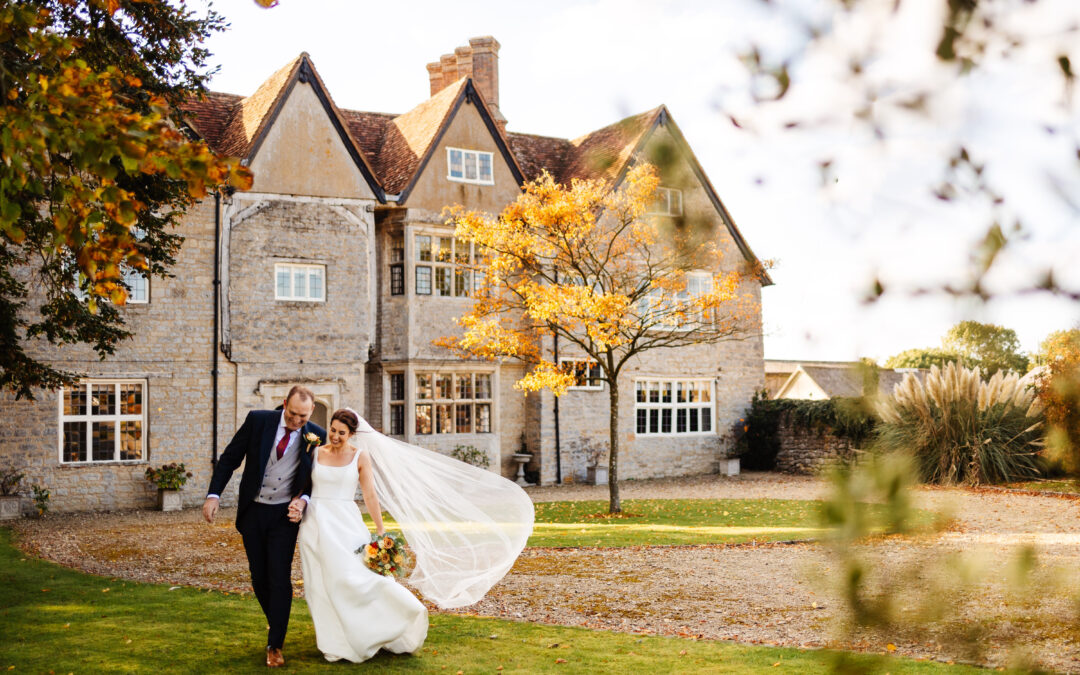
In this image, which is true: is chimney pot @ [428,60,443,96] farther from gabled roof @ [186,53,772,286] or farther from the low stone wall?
the low stone wall

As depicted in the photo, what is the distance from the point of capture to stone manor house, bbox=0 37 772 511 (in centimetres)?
1853

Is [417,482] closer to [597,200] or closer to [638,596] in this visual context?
[638,596]

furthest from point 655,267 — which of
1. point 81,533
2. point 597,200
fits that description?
point 81,533

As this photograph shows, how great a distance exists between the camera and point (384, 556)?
22.6ft

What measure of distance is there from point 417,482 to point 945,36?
700 centimetres

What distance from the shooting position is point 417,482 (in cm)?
822

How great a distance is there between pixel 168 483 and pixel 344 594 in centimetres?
1317

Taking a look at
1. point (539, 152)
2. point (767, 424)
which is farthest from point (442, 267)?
point (767, 424)

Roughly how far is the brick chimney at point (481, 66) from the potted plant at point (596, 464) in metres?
8.91

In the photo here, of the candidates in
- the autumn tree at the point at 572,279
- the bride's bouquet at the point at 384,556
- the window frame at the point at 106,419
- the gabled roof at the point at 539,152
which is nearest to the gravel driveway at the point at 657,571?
the window frame at the point at 106,419

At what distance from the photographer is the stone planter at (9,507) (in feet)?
55.2

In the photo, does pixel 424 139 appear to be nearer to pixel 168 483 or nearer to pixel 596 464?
pixel 596 464

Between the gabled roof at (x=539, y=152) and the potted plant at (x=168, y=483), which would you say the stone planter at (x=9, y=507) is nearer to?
the potted plant at (x=168, y=483)

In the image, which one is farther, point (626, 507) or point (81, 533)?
point (626, 507)
